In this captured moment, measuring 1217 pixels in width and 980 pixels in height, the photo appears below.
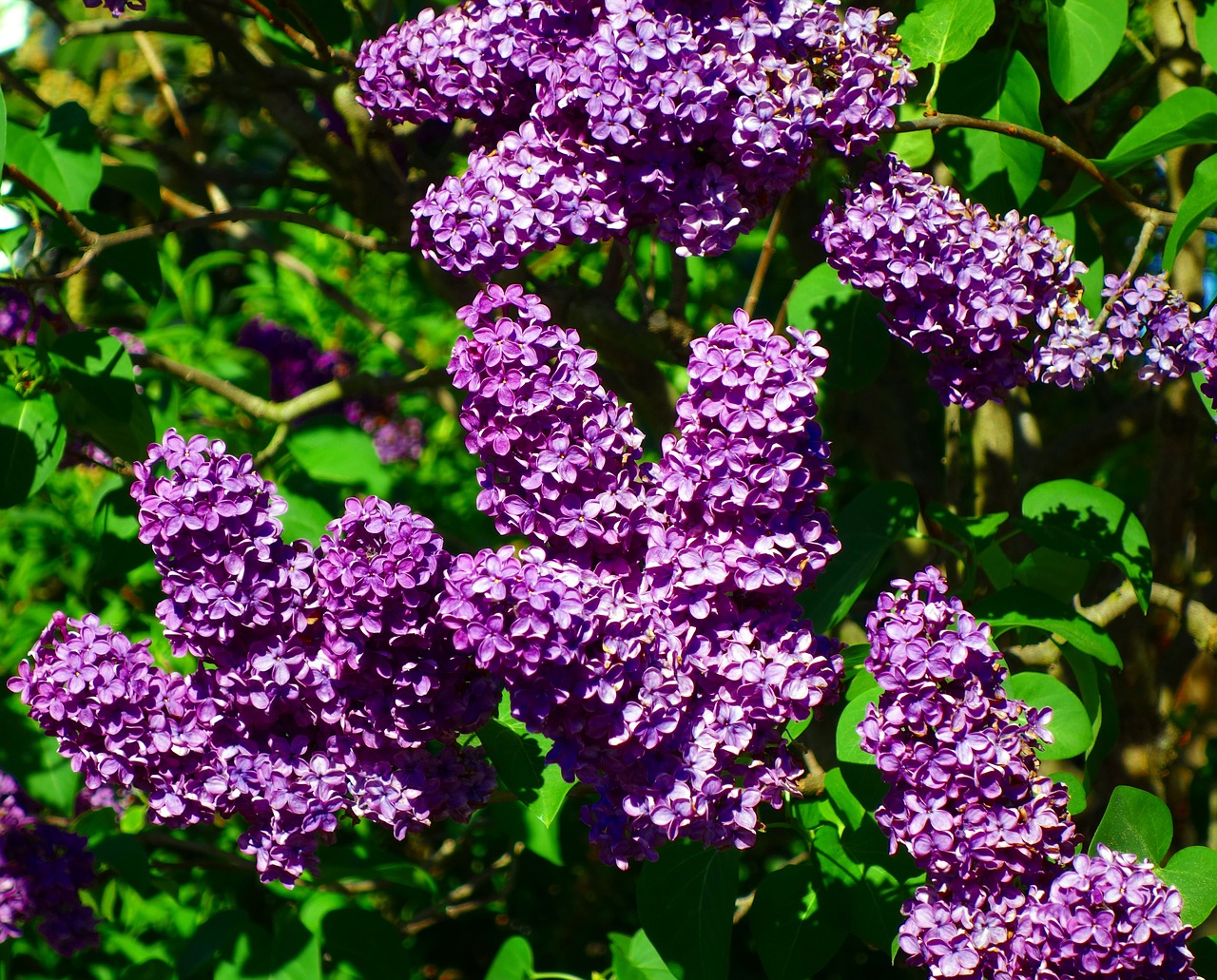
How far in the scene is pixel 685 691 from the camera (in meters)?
0.89

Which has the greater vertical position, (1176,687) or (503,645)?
(1176,687)

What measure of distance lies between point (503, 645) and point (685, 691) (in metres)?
0.14

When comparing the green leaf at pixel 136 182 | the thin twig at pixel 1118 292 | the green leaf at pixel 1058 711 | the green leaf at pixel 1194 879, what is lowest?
the green leaf at pixel 1194 879

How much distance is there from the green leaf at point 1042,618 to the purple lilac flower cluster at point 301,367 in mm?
1476

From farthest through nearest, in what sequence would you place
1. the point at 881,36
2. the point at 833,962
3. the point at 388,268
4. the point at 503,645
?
the point at 388,268 → the point at 833,962 → the point at 881,36 → the point at 503,645

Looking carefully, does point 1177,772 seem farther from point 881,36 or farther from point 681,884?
point 881,36

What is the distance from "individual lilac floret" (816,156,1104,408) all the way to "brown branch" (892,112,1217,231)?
9cm

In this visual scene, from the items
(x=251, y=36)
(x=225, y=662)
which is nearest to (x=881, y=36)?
(x=225, y=662)

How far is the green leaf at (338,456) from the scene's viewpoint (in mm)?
1824

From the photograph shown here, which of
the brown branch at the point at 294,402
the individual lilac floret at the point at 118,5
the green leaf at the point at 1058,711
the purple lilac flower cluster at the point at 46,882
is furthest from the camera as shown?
the brown branch at the point at 294,402

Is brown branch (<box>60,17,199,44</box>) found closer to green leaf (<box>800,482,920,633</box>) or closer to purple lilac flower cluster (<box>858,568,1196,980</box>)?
green leaf (<box>800,482,920,633</box>)

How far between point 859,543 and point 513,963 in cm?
75

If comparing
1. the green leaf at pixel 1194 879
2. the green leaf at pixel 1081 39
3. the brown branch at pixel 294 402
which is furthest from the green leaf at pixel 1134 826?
the brown branch at pixel 294 402

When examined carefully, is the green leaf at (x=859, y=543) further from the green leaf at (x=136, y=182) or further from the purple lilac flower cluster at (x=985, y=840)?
the green leaf at (x=136, y=182)
